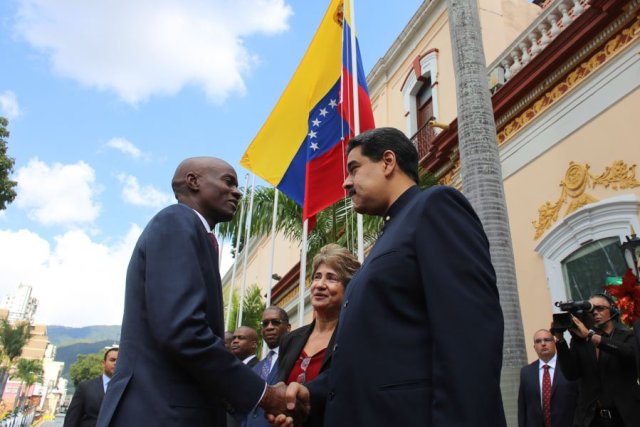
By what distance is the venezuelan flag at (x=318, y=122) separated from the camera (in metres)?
8.12

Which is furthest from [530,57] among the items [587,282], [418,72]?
[418,72]

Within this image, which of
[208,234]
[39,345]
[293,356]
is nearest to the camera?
[208,234]

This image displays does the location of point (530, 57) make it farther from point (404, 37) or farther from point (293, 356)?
point (293, 356)

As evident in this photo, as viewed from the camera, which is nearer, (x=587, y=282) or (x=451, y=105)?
(x=587, y=282)

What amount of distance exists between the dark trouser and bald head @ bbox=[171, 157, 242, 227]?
11.7ft

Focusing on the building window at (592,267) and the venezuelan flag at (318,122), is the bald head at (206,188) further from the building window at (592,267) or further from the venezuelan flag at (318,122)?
the building window at (592,267)

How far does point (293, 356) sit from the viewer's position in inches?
127

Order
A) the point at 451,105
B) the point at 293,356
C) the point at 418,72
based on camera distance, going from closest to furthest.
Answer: the point at 293,356 < the point at 451,105 < the point at 418,72

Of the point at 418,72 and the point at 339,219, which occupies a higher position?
the point at 418,72

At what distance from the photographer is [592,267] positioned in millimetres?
6781

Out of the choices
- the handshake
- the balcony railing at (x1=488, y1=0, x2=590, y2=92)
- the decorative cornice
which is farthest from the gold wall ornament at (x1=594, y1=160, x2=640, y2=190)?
the handshake

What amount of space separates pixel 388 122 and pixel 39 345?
113532mm

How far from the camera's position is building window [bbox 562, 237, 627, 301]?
6.42 metres

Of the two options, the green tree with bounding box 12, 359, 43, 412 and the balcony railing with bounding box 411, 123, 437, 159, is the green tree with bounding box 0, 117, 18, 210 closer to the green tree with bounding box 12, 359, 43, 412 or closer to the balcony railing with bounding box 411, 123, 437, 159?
the balcony railing with bounding box 411, 123, 437, 159
